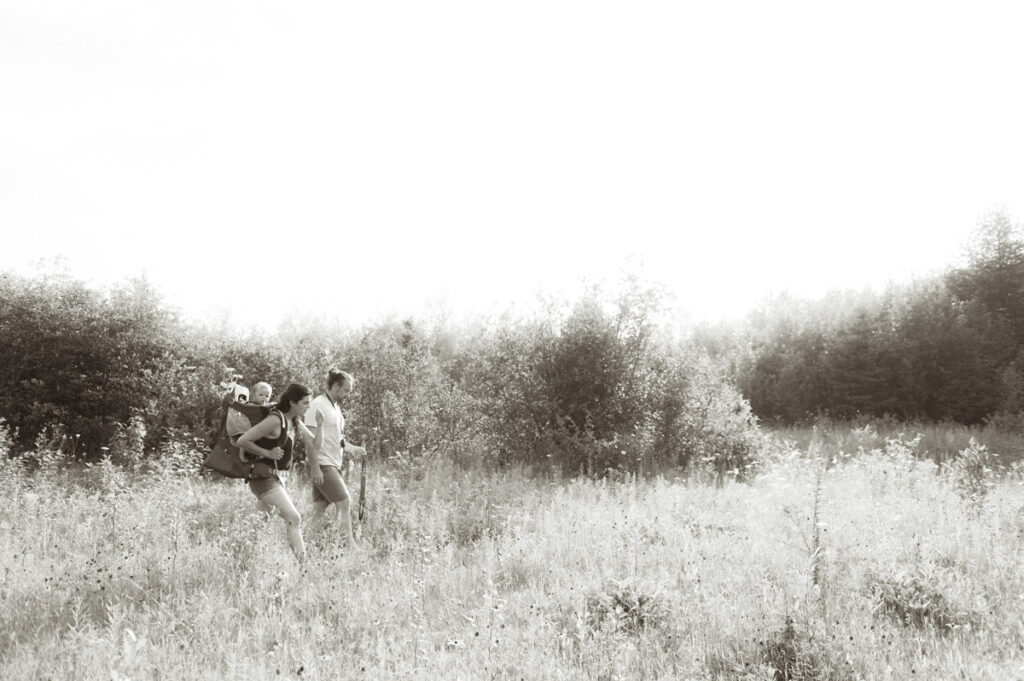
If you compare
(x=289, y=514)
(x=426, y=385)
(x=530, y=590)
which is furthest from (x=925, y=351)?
(x=289, y=514)

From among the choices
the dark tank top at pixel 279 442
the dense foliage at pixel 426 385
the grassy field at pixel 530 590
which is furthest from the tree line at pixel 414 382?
the dark tank top at pixel 279 442

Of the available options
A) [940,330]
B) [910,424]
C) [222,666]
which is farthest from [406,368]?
[940,330]

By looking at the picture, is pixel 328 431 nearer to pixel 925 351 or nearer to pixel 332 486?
pixel 332 486

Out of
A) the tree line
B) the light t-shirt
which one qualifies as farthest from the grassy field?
the tree line

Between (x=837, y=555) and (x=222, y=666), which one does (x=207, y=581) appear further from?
(x=837, y=555)

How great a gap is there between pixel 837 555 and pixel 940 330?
1855cm

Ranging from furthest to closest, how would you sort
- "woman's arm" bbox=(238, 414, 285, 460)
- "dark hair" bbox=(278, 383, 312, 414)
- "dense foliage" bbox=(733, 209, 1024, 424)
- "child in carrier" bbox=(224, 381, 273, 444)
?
"dense foliage" bbox=(733, 209, 1024, 424) < "dark hair" bbox=(278, 383, 312, 414) < "child in carrier" bbox=(224, 381, 273, 444) < "woman's arm" bbox=(238, 414, 285, 460)

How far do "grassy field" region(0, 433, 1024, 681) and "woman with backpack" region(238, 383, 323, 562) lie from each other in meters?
0.24

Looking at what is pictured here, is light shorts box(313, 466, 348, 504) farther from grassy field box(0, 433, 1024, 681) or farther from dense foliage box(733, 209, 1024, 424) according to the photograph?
dense foliage box(733, 209, 1024, 424)

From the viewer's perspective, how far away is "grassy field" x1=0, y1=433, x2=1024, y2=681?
4137mm

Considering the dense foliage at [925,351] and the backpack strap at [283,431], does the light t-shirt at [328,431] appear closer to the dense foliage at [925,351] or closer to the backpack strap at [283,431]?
the backpack strap at [283,431]

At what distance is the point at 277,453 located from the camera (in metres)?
6.23

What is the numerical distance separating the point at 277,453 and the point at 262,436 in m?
0.22

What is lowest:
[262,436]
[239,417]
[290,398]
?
[262,436]
